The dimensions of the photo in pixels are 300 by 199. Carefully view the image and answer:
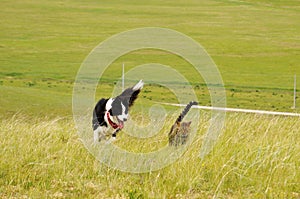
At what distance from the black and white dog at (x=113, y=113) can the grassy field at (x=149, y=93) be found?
0.34m

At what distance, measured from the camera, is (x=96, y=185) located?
22.9 ft

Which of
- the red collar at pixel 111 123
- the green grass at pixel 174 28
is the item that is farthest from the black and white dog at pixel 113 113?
the green grass at pixel 174 28

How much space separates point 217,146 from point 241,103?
26654 mm

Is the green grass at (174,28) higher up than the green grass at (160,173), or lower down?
higher up

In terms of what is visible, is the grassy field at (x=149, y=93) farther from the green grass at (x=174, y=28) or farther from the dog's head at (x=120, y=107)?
the dog's head at (x=120, y=107)

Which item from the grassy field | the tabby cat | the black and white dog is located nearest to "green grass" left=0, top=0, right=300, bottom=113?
the grassy field

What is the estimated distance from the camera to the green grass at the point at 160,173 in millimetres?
6773

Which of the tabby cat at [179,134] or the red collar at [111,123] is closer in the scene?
the red collar at [111,123]

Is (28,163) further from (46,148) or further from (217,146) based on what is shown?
(217,146)

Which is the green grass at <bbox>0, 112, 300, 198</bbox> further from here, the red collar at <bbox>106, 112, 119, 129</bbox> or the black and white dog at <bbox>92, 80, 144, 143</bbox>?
the red collar at <bbox>106, 112, 119, 129</bbox>

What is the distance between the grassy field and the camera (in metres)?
7.02

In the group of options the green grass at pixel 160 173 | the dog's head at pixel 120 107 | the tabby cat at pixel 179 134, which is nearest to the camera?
the green grass at pixel 160 173

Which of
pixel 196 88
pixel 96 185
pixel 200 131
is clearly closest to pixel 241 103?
pixel 196 88

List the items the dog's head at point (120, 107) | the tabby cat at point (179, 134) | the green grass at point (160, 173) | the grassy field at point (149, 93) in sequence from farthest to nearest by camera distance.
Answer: the tabby cat at point (179, 134) < the dog's head at point (120, 107) < the grassy field at point (149, 93) < the green grass at point (160, 173)
